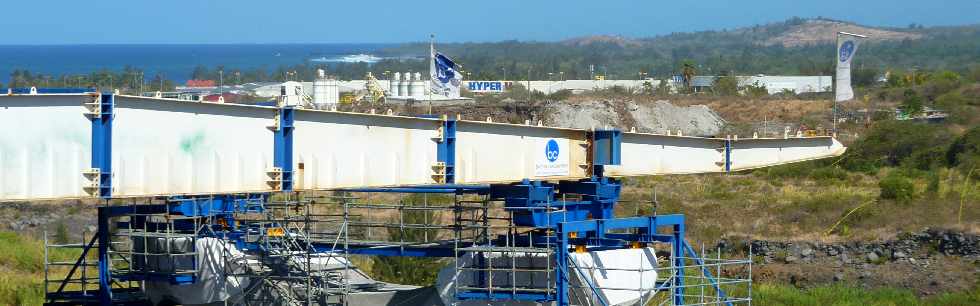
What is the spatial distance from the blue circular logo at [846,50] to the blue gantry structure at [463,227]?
10393 millimetres

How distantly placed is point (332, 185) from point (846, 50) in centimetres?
1810

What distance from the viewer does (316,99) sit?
31.4 metres

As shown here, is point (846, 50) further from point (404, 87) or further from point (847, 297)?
point (404, 87)

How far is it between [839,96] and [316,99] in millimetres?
11706

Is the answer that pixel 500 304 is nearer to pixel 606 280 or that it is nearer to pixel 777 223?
pixel 606 280

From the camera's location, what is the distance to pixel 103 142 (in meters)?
17.0

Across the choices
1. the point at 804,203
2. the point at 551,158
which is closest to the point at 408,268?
the point at 551,158

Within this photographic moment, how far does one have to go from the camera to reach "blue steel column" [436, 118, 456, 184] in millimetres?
20516

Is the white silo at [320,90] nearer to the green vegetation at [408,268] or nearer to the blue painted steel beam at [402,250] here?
the green vegetation at [408,268]

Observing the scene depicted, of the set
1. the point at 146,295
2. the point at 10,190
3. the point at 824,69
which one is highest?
the point at 824,69

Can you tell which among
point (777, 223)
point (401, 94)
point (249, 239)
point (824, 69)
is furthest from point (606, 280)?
point (824, 69)

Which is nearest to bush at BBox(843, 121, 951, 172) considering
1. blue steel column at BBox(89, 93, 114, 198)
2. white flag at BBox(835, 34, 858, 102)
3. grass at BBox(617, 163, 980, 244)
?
grass at BBox(617, 163, 980, 244)

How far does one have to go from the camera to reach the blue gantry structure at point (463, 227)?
2055cm

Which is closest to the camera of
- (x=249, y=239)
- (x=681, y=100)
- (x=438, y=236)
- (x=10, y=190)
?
(x=10, y=190)
